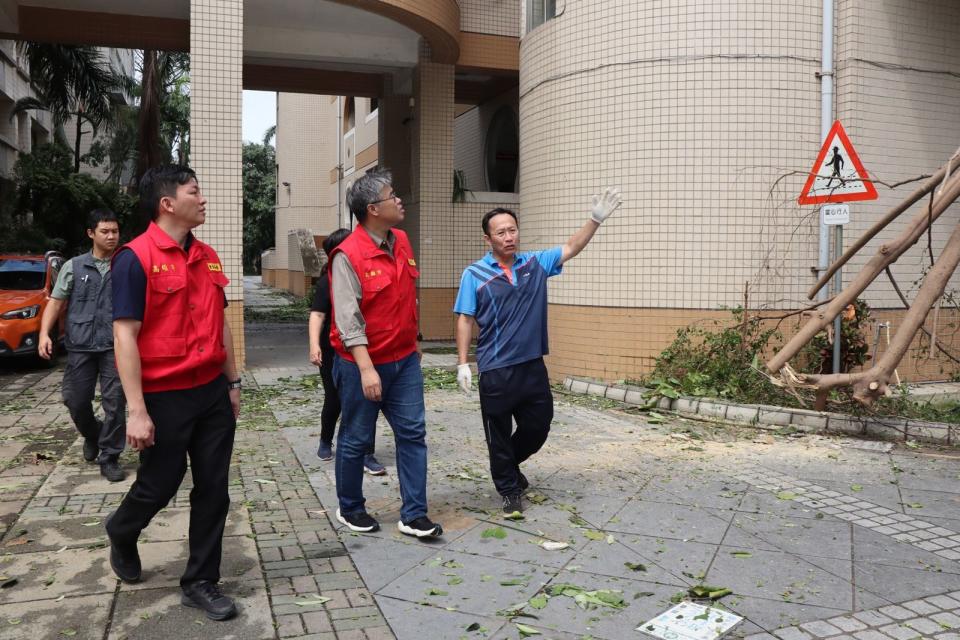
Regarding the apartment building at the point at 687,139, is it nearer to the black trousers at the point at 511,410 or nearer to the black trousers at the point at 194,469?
the black trousers at the point at 511,410

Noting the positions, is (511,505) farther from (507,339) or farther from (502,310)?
(502,310)

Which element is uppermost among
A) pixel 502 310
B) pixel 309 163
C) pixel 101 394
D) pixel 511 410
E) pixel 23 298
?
pixel 309 163

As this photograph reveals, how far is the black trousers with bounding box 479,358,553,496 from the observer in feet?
16.8

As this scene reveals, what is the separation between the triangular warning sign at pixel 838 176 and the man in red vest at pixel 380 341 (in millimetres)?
4593

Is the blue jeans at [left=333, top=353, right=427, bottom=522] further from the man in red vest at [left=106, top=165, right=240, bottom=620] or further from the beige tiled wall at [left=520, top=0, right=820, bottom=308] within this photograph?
the beige tiled wall at [left=520, top=0, right=820, bottom=308]

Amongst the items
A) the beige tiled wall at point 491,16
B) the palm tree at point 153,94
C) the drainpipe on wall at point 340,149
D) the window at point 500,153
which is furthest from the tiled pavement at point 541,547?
the drainpipe on wall at point 340,149

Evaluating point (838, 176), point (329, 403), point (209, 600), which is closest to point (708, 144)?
point (838, 176)

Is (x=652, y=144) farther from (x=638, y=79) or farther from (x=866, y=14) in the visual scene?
(x=866, y=14)

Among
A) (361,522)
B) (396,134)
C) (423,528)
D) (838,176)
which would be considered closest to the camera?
(423,528)

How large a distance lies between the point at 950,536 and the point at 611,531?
76.1 inches

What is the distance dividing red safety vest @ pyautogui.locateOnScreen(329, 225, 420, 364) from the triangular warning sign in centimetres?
471

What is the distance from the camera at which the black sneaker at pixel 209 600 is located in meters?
3.71

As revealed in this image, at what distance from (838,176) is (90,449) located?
6.69m

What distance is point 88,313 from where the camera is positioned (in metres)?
6.10
